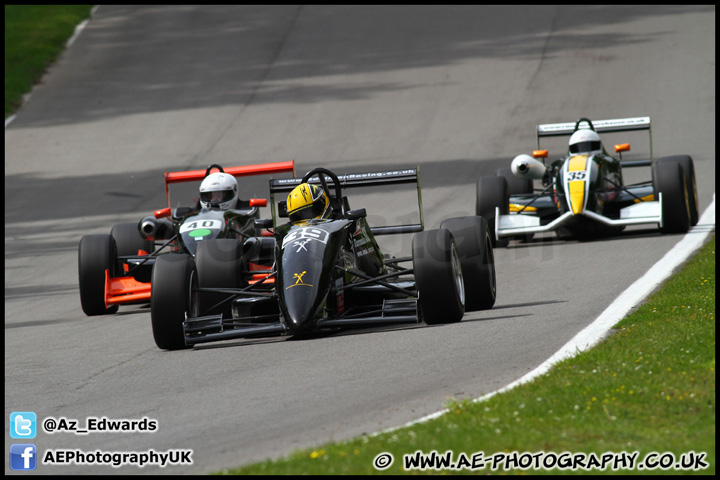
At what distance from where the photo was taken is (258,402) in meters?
7.46

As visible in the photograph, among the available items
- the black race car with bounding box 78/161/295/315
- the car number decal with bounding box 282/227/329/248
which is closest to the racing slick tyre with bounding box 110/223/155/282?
the black race car with bounding box 78/161/295/315

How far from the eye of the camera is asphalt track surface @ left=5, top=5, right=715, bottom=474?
25.0ft

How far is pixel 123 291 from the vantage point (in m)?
13.7

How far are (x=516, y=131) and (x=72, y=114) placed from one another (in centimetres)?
1416

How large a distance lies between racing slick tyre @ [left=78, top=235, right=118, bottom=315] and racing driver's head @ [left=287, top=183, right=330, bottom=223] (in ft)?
12.4

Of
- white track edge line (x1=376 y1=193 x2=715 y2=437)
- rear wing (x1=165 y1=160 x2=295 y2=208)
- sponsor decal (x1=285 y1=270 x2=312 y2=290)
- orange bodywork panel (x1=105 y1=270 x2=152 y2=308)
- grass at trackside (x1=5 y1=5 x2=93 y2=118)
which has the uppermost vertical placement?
grass at trackside (x1=5 y1=5 x2=93 y2=118)

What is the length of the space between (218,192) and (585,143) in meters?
5.73

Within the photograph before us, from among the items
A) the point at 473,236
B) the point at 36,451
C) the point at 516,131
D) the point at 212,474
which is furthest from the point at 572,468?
the point at 516,131

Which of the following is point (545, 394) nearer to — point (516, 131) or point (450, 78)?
point (516, 131)

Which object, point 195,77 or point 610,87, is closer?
point 610,87

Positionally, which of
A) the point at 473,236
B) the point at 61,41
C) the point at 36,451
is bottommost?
the point at 36,451

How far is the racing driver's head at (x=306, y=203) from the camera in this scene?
35.5 ft

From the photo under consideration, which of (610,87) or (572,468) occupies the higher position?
(610,87)

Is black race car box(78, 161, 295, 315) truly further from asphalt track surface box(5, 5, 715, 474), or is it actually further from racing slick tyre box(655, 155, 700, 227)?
racing slick tyre box(655, 155, 700, 227)
